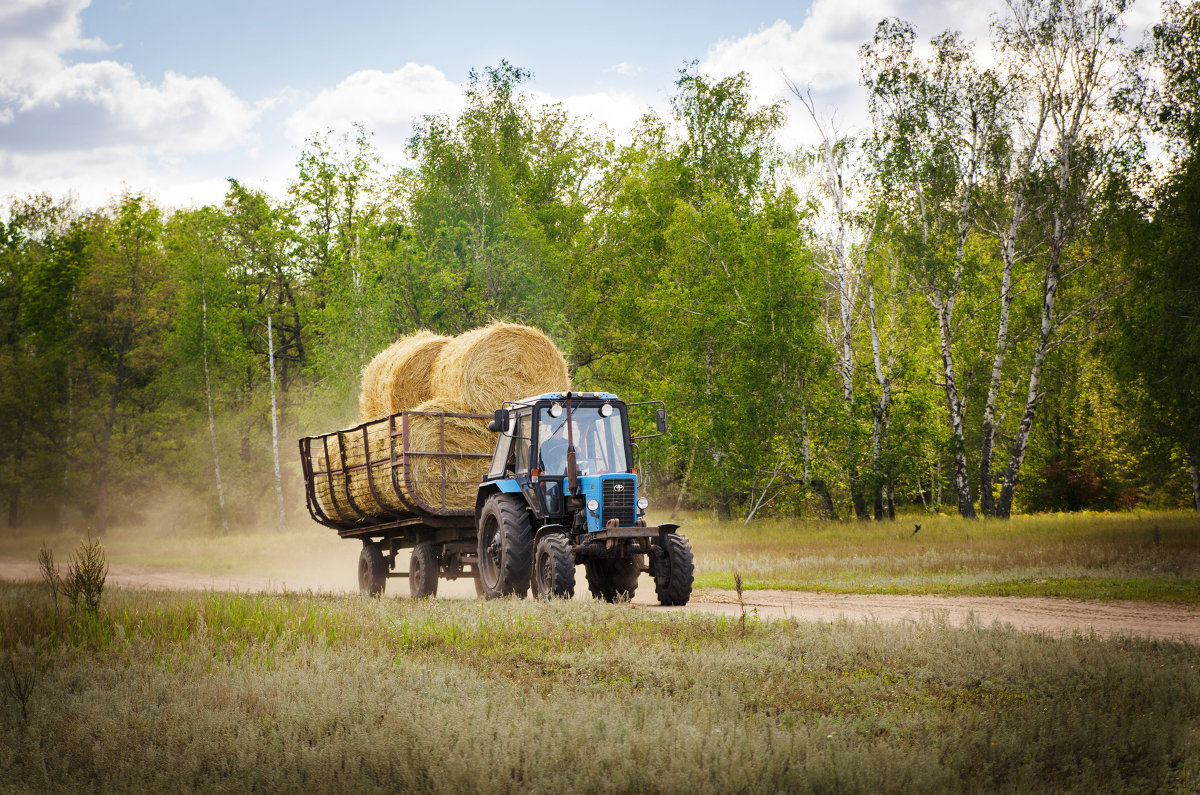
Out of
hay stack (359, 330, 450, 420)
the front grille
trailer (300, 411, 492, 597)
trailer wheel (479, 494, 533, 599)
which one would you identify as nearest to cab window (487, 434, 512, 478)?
trailer wheel (479, 494, 533, 599)

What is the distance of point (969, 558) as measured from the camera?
19172 mm

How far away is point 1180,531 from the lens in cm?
2156

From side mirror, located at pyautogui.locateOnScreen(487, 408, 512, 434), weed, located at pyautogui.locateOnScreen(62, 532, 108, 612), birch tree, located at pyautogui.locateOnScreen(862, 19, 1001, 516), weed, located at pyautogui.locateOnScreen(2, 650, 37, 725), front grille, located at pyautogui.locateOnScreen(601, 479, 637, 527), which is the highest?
birch tree, located at pyautogui.locateOnScreen(862, 19, 1001, 516)

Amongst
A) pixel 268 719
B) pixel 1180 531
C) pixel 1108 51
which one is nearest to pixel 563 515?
pixel 268 719

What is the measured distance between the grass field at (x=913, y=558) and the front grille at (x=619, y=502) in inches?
190

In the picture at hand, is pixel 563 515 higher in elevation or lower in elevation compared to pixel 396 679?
higher

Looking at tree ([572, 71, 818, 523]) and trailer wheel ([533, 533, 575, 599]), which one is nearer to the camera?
trailer wheel ([533, 533, 575, 599])

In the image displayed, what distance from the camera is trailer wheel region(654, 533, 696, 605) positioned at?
1239 cm

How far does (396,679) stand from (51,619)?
4.71 metres

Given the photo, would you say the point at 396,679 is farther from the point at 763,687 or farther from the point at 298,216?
the point at 298,216

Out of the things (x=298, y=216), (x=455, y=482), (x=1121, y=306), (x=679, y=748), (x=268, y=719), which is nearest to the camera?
(x=679, y=748)

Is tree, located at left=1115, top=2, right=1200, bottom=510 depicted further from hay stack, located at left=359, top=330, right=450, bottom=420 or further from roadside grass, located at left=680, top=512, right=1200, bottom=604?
hay stack, located at left=359, top=330, right=450, bottom=420

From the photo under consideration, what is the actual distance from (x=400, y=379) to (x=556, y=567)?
4885 millimetres

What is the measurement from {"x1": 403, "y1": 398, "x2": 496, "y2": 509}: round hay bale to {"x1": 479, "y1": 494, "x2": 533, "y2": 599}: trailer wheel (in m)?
1.29
